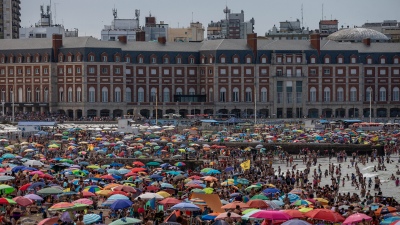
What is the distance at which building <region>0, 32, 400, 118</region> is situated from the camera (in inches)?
5138

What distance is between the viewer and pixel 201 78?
13738 cm

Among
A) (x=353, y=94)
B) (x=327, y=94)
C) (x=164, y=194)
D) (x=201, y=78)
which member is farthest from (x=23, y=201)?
(x=353, y=94)

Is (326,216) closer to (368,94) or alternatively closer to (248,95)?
(248,95)

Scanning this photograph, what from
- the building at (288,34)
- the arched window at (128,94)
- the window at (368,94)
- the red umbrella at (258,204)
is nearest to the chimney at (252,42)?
the window at (368,94)

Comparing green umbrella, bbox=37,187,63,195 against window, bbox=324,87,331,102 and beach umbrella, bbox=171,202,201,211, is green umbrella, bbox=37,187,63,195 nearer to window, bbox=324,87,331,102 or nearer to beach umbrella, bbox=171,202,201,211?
beach umbrella, bbox=171,202,201,211

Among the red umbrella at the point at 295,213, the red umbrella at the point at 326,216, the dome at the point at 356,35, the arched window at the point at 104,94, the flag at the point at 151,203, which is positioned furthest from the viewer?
the dome at the point at 356,35

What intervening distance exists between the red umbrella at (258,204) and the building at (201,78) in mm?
82261

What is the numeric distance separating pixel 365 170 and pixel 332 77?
179 feet

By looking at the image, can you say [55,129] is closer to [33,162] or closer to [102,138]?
[102,138]

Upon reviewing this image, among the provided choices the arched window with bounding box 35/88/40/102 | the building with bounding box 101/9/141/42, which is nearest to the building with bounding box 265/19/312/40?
the building with bounding box 101/9/141/42

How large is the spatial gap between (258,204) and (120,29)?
134 m

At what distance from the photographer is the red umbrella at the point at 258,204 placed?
47203mm

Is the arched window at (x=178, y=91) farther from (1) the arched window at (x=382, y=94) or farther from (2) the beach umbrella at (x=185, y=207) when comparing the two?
(2) the beach umbrella at (x=185, y=207)

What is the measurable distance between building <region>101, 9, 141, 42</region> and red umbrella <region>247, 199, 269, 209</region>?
128 m
